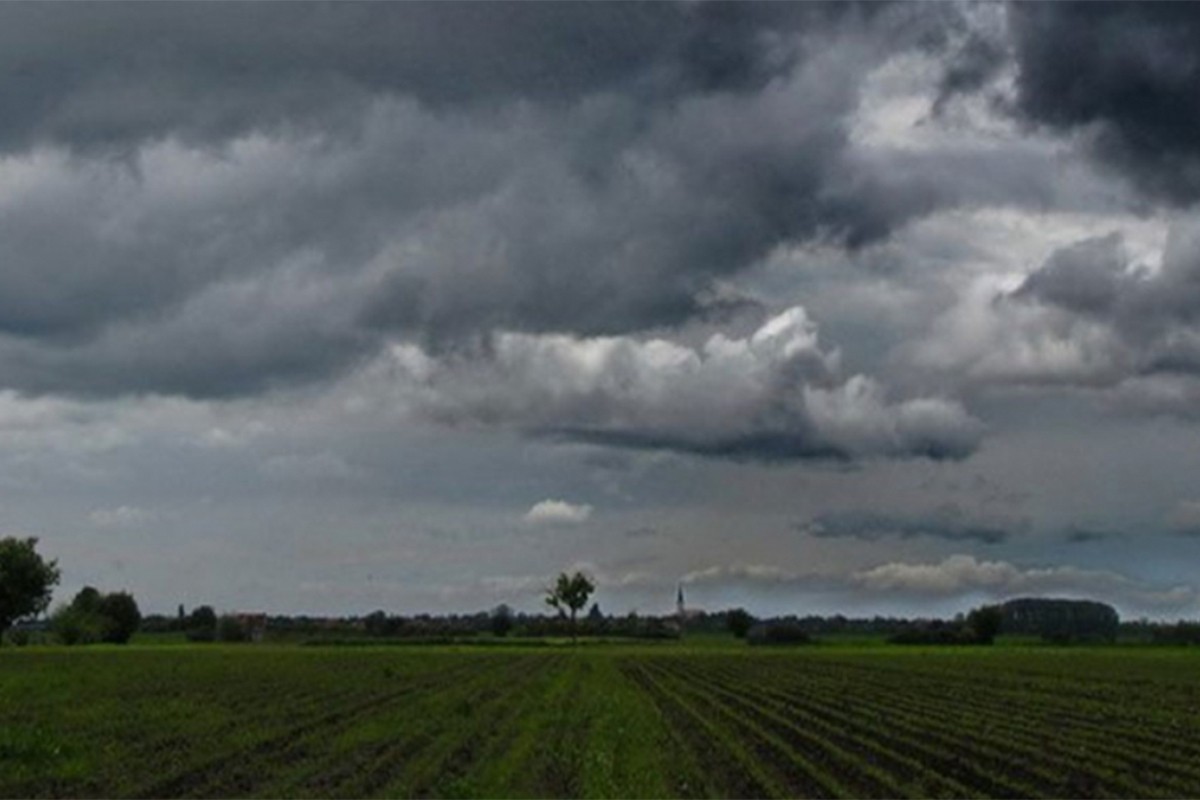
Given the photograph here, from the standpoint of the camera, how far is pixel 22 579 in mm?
156875

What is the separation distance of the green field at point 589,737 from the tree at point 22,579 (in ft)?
282

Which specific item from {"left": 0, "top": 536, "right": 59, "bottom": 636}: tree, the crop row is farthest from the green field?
{"left": 0, "top": 536, "right": 59, "bottom": 636}: tree

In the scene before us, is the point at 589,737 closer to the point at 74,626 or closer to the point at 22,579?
the point at 22,579

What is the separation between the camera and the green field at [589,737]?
30516 mm

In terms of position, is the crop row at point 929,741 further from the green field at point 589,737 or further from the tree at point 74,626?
the tree at point 74,626

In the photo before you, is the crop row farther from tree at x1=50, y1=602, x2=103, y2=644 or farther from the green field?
tree at x1=50, y1=602, x2=103, y2=644

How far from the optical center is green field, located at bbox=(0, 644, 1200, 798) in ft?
100

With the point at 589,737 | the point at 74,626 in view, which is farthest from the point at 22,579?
the point at 589,737

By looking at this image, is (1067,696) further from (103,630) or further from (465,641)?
(103,630)

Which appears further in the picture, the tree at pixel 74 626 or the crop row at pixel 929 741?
the tree at pixel 74 626

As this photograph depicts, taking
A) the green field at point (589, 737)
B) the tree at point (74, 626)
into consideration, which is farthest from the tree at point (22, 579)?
the green field at point (589, 737)

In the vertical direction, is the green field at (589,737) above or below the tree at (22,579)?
below

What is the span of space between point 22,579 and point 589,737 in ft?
425

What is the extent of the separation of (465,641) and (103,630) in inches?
1853
